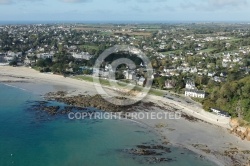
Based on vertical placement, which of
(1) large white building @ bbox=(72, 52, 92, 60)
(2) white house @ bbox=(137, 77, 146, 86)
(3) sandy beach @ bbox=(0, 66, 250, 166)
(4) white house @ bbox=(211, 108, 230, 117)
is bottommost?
(3) sandy beach @ bbox=(0, 66, 250, 166)

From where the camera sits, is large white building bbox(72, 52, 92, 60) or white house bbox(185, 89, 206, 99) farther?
large white building bbox(72, 52, 92, 60)

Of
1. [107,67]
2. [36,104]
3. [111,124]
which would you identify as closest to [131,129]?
[111,124]

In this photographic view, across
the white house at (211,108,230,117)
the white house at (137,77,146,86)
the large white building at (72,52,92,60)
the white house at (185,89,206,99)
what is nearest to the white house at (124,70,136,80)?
the white house at (137,77,146,86)

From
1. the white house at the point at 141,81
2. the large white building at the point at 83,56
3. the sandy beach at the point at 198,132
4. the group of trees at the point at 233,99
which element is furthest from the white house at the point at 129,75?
the large white building at the point at 83,56

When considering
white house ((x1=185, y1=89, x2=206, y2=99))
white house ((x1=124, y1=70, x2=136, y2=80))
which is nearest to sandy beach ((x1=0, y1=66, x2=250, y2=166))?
white house ((x1=185, y1=89, x2=206, y2=99))

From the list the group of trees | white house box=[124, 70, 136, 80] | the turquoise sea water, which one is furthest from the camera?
white house box=[124, 70, 136, 80]

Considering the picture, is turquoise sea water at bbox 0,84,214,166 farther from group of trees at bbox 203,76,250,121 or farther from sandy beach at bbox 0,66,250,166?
group of trees at bbox 203,76,250,121

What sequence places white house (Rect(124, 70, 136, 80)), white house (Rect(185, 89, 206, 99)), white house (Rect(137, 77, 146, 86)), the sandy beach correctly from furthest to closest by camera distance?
white house (Rect(124, 70, 136, 80)), white house (Rect(137, 77, 146, 86)), white house (Rect(185, 89, 206, 99)), the sandy beach

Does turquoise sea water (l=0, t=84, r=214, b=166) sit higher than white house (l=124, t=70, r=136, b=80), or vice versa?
white house (l=124, t=70, r=136, b=80)

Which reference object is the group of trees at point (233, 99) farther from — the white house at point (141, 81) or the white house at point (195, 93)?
the white house at point (141, 81)
